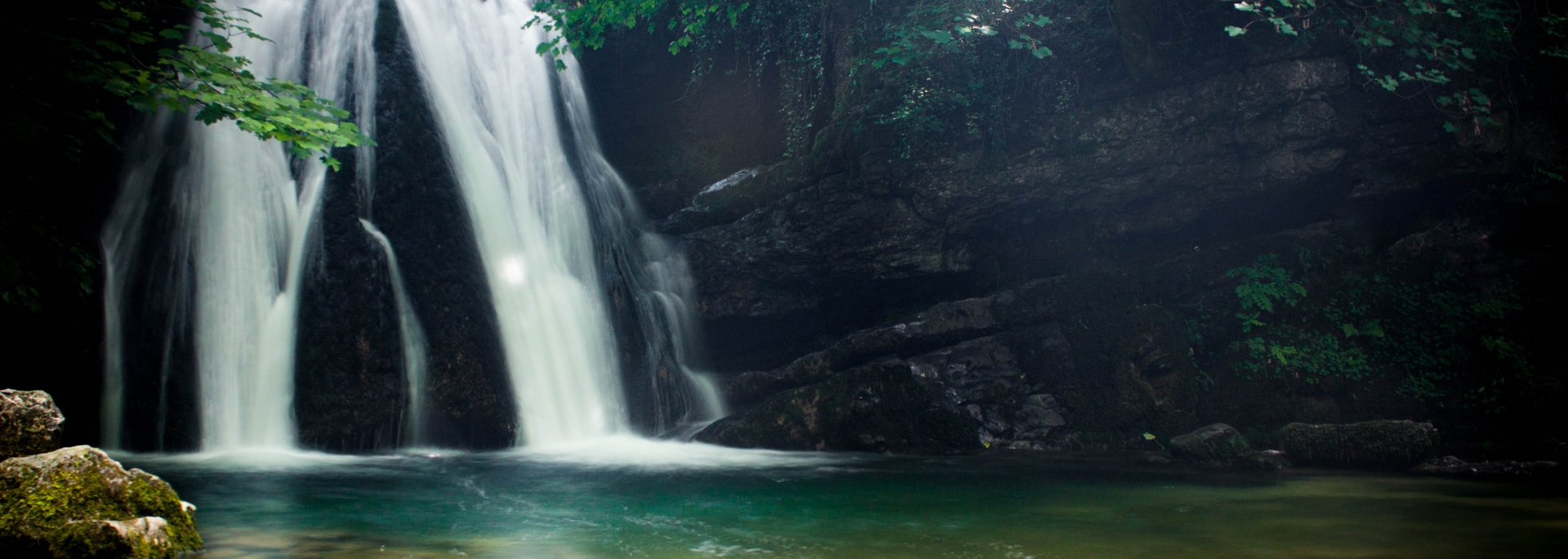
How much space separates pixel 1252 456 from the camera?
7.22 m

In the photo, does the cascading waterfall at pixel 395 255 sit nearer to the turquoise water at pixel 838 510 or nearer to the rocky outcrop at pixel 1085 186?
the turquoise water at pixel 838 510

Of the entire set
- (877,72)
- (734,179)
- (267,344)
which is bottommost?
(267,344)

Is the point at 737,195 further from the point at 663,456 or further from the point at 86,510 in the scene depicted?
the point at 86,510

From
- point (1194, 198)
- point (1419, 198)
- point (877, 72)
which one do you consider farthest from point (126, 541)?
point (1419, 198)

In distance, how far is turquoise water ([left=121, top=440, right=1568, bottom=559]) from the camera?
4.24 meters

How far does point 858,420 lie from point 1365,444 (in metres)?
5.01

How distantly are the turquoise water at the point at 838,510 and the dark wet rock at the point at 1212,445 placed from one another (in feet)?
1.72

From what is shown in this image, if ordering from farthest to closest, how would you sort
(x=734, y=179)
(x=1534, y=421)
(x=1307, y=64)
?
(x=734, y=179), (x=1307, y=64), (x=1534, y=421)

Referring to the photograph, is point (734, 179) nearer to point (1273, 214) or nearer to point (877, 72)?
point (877, 72)

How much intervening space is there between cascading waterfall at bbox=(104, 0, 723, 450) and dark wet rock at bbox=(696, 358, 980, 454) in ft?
5.41

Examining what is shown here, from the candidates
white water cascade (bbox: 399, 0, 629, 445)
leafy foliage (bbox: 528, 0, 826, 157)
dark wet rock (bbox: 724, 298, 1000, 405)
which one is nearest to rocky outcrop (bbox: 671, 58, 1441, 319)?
dark wet rock (bbox: 724, 298, 1000, 405)

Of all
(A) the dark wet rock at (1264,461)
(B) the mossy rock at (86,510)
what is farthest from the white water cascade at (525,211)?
(A) the dark wet rock at (1264,461)

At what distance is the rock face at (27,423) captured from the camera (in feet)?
12.1

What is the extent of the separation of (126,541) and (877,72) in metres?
9.52
